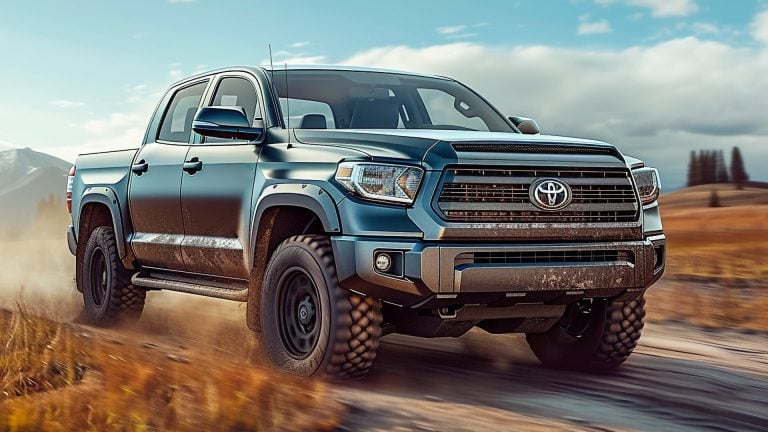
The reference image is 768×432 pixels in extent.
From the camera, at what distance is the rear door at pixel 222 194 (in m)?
7.05

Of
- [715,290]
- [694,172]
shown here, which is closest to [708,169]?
[694,172]

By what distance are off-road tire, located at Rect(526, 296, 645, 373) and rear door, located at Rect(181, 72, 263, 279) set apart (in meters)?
2.12

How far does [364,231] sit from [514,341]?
2735mm

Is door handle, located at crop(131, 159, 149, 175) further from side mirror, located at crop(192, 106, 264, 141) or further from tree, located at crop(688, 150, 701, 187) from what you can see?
tree, located at crop(688, 150, 701, 187)

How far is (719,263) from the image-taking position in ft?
42.8

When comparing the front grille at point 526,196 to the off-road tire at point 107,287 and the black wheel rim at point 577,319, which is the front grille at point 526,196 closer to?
the black wheel rim at point 577,319

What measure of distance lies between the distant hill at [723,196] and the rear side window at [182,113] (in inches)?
2331

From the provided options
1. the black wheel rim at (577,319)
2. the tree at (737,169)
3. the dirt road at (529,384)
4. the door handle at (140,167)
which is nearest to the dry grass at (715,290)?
the dirt road at (529,384)

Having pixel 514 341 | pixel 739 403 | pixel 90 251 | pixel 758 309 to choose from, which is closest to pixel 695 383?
pixel 739 403

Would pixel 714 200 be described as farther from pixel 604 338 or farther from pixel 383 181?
pixel 383 181

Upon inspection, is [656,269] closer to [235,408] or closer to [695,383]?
[695,383]

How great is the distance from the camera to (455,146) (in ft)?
19.5

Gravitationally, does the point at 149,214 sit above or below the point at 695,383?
above

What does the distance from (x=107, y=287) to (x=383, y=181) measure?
410 centimetres
